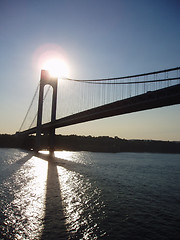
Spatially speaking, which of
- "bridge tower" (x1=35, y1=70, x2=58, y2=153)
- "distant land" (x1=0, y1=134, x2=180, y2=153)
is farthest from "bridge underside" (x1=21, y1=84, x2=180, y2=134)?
"distant land" (x1=0, y1=134, x2=180, y2=153)

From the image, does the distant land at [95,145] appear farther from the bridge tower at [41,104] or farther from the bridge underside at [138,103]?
the bridge underside at [138,103]

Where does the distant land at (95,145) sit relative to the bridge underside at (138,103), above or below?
below

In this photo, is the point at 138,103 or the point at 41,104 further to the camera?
the point at 41,104

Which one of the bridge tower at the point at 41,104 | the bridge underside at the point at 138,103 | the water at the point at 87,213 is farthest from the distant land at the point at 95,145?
the water at the point at 87,213

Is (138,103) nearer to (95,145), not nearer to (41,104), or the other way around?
(41,104)

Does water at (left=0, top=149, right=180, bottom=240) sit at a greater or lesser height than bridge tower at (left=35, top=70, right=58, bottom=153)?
lesser

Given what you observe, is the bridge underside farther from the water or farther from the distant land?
the distant land

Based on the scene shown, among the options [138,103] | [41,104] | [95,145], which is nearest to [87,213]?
[138,103]

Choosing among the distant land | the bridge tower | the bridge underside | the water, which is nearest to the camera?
the water

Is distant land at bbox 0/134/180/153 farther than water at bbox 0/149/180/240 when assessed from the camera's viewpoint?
Yes

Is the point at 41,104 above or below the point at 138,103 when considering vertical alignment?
above

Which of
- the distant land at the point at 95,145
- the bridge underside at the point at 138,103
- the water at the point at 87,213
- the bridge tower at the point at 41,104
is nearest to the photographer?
the water at the point at 87,213

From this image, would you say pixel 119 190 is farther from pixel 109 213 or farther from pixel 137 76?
pixel 137 76

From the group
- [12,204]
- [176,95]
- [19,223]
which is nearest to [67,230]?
[19,223]
